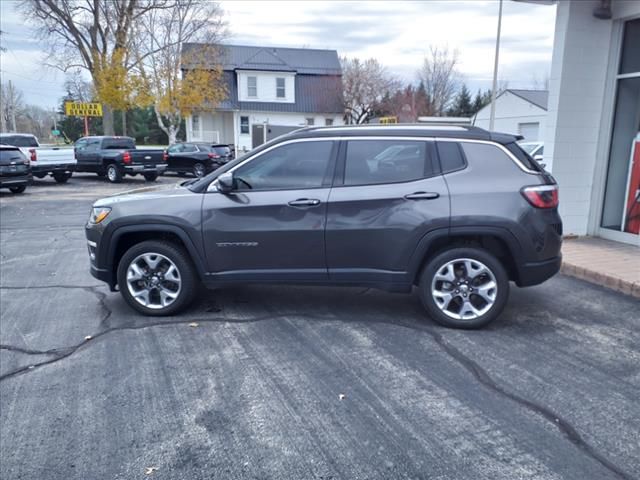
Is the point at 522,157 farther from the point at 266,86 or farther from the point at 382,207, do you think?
the point at 266,86

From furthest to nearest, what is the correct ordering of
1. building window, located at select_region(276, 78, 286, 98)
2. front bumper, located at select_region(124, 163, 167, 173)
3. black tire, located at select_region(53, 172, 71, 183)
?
building window, located at select_region(276, 78, 286, 98) < black tire, located at select_region(53, 172, 71, 183) < front bumper, located at select_region(124, 163, 167, 173)

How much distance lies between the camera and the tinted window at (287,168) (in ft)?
16.2

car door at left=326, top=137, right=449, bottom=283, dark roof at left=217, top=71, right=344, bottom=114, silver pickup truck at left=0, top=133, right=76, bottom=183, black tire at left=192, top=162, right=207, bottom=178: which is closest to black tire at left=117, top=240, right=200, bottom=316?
car door at left=326, top=137, right=449, bottom=283

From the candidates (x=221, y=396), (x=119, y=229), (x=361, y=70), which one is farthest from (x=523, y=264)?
(x=361, y=70)

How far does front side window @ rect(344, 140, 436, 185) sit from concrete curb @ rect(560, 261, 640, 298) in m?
2.95

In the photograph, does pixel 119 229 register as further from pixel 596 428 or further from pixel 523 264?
pixel 596 428

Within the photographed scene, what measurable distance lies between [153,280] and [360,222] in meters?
2.14

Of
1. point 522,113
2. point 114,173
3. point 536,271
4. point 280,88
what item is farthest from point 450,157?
point 280,88

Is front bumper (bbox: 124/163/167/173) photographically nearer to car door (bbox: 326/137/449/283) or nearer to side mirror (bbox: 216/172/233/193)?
side mirror (bbox: 216/172/233/193)

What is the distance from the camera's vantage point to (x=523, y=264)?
4.70m

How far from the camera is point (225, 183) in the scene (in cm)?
483

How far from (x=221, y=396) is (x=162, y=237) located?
7.03 ft

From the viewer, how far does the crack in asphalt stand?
3012mm

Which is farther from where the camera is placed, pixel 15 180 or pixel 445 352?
pixel 15 180
